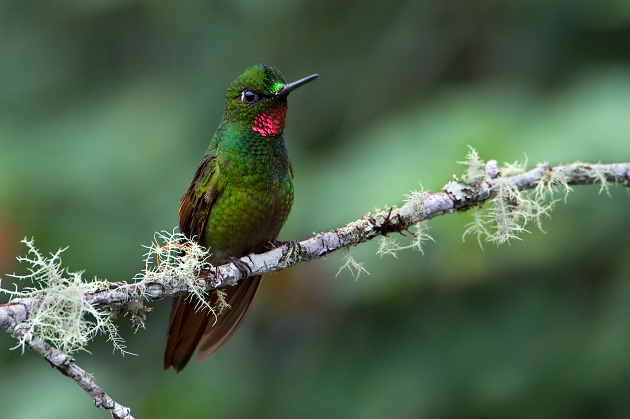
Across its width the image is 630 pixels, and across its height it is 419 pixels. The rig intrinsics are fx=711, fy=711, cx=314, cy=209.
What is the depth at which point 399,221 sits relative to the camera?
2865 mm

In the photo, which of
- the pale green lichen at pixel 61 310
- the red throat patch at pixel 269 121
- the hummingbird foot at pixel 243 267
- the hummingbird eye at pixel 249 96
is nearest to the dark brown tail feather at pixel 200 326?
the hummingbird foot at pixel 243 267

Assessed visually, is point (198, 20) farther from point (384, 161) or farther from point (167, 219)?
point (384, 161)

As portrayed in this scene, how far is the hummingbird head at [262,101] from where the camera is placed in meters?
3.55

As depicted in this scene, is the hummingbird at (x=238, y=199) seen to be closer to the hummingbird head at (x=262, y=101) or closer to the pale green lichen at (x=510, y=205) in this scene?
the hummingbird head at (x=262, y=101)

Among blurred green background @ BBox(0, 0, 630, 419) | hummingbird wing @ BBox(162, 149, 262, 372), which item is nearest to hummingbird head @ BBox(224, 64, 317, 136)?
hummingbird wing @ BBox(162, 149, 262, 372)

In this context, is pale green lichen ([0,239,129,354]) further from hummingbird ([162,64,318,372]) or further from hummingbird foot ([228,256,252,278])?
hummingbird ([162,64,318,372])

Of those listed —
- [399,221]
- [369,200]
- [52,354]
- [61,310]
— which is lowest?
[52,354]

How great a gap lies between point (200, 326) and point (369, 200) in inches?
43.8

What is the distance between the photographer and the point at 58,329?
7.27 feet

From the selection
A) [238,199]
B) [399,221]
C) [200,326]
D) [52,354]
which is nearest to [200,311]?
[200,326]

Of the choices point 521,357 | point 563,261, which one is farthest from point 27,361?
point 563,261

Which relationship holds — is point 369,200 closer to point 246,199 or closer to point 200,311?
point 246,199

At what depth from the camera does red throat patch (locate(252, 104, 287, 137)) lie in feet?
11.7

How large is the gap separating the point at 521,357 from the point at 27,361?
3547 mm
